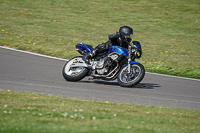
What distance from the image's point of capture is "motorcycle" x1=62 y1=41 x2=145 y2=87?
29.0ft

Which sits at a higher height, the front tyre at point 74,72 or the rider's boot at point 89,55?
the rider's boot at point 89,55

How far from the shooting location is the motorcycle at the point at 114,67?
883cm

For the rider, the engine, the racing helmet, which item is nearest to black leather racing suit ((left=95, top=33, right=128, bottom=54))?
the rider

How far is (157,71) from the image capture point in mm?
12141

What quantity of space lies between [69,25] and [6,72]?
12.6 m

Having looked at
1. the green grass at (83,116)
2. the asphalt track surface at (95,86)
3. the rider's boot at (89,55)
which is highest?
the rider's boot at (89,55)

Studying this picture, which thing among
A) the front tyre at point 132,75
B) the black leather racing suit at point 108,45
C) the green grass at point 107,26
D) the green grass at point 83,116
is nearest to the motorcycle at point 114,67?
the front tyre at point 132,75

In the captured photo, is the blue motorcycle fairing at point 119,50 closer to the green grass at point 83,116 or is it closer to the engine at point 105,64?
the engine at point 105,64

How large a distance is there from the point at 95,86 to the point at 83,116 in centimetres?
377

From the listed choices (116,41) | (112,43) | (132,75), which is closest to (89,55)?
(112,43)

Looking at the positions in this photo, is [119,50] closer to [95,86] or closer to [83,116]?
[95,86]

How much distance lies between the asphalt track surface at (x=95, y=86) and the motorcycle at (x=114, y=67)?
0.26 meters

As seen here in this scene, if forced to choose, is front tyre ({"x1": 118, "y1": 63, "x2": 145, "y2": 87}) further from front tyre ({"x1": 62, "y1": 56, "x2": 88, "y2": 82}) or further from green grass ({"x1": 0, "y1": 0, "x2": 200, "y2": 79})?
green grass ({"x1": 0, "y1": 0, "x2": 200, "y2": 79})

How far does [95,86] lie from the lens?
902cm
